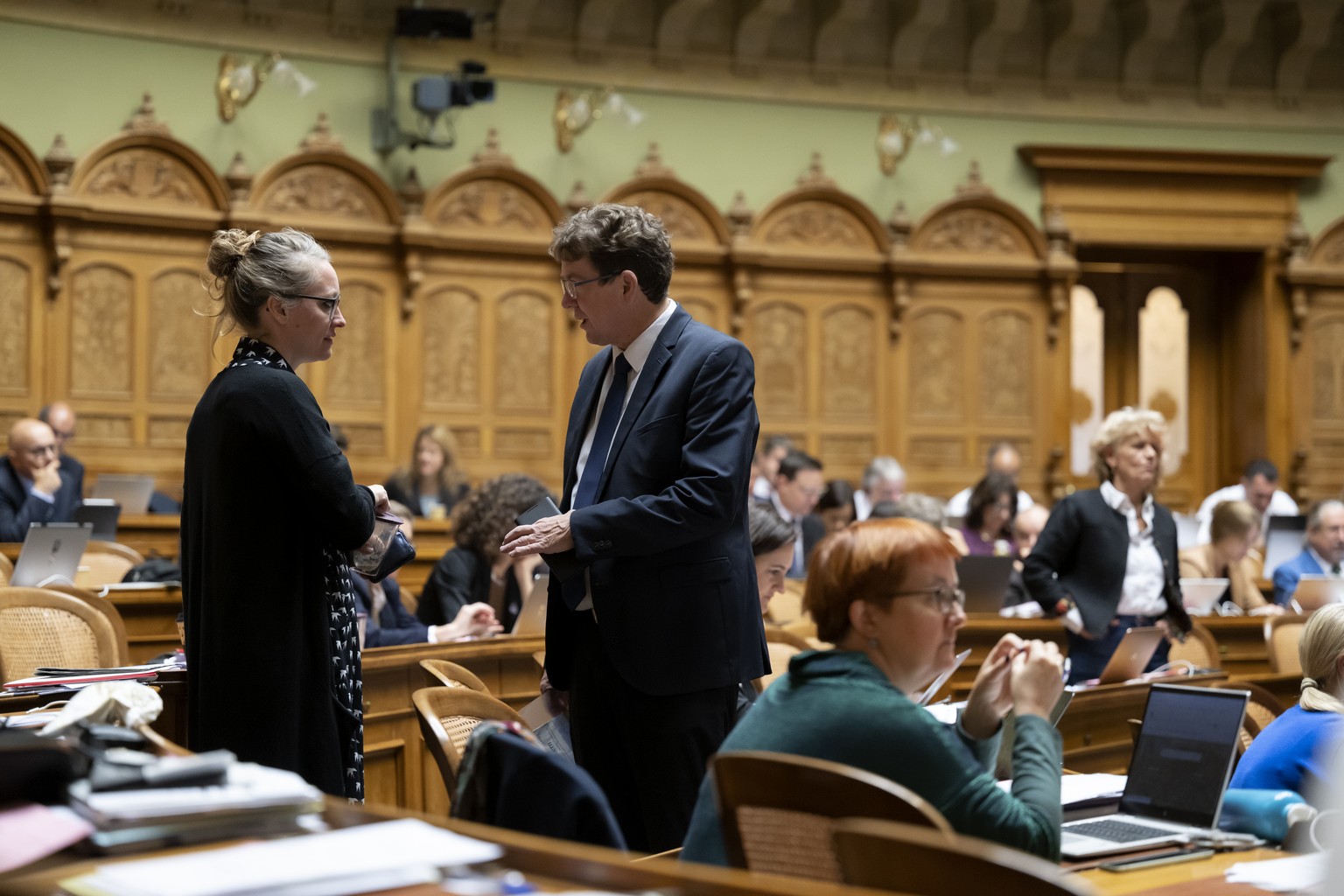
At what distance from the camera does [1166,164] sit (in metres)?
11.2

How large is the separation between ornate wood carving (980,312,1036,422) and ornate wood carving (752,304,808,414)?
1402 millimetres

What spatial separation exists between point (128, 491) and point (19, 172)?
7.48 ft

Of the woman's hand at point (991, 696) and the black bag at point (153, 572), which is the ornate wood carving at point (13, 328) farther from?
the woman's hand at point (991, 696)

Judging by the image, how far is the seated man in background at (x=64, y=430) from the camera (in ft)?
26.1

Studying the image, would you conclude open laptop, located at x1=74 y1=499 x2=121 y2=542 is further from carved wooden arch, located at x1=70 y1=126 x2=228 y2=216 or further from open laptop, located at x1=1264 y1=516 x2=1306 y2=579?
open laptop, located at x1=1264 y1=516 x2=1306 y2=579

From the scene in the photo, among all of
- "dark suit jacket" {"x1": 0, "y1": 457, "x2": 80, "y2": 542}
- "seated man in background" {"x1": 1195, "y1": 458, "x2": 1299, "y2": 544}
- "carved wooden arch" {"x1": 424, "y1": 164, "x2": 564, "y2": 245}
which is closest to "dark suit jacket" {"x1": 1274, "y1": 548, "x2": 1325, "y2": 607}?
"seated man in background" {"x1": 1195, "y1": 458, "x2": 1299, "y2": 544}

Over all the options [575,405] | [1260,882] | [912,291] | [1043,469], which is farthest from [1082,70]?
[1260,882]

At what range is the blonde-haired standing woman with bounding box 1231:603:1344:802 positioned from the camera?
2623mm

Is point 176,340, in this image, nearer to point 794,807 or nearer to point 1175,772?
point 1175,772

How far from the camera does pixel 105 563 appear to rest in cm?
625

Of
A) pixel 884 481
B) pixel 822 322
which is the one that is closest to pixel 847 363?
pixel 822 322

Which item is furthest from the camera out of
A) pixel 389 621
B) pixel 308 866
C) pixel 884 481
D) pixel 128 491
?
pixel 884 481

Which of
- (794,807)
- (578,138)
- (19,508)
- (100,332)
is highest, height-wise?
(578,138)

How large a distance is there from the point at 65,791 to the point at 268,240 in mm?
1386
